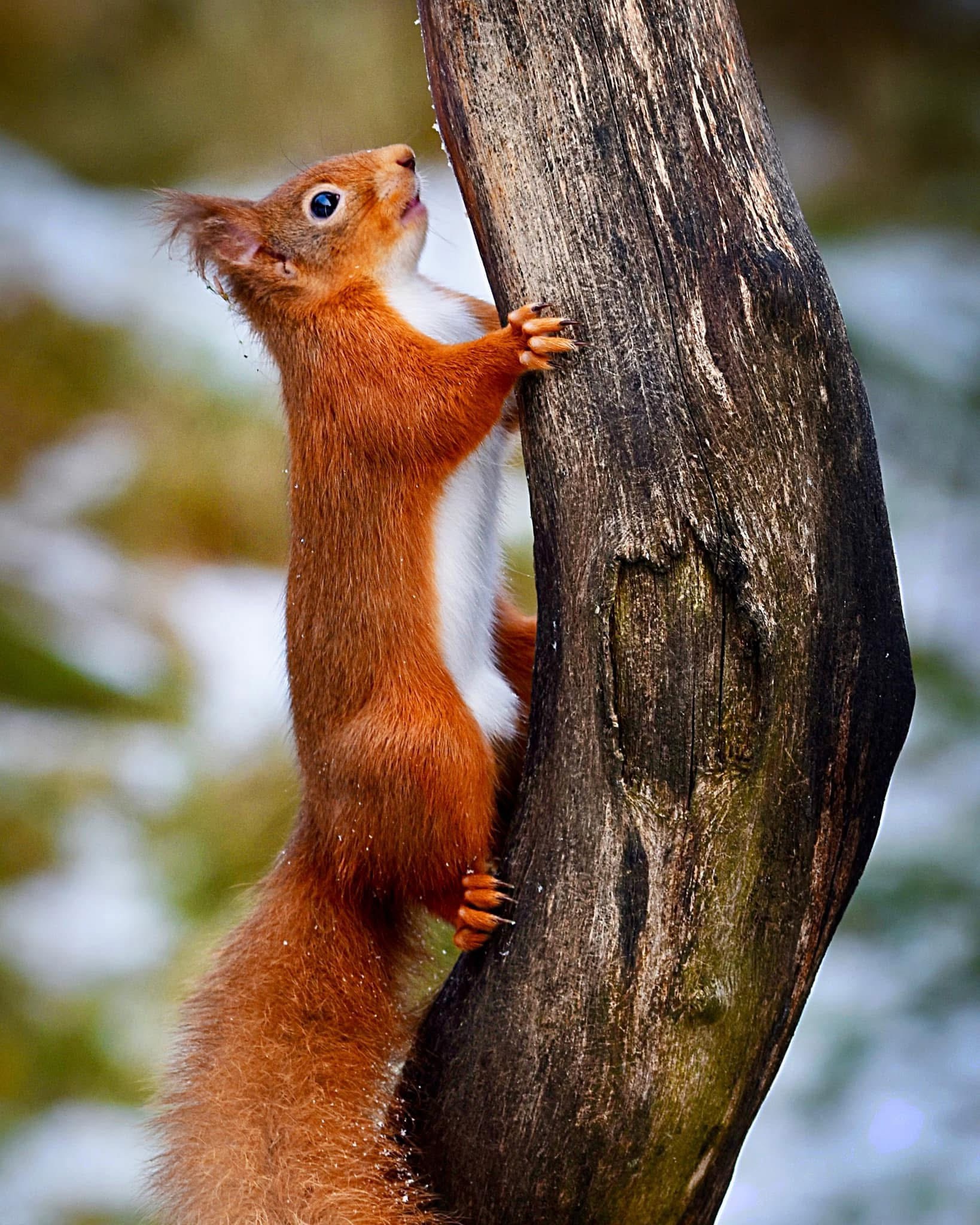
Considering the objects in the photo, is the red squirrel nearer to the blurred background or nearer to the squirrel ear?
the squirrel ear

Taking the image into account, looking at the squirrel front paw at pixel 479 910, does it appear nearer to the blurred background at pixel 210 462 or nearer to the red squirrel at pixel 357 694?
the red squirrel at pixel 357 694

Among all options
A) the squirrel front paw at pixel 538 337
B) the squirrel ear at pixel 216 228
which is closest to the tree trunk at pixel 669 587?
the squirrel front paw at pixel 538 337

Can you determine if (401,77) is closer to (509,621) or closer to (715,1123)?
(509,621)

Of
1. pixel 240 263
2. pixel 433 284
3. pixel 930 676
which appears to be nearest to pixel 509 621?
pixel 433 284

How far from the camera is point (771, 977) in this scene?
174 cm

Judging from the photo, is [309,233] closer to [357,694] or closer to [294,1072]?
[357,694]

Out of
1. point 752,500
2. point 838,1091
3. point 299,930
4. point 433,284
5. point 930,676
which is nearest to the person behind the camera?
point 752,500

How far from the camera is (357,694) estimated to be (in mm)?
1966

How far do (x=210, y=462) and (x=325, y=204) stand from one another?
181 cm

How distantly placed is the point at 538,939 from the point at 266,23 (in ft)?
10.1

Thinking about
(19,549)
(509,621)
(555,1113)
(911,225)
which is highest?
(911,225)

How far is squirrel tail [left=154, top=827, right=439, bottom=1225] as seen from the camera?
1799 mm

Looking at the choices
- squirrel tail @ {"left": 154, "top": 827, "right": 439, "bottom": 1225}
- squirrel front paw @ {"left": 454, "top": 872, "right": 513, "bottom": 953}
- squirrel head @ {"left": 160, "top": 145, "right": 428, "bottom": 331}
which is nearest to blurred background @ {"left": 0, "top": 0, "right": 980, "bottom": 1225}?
squirrel head @ {"left": 160, "top": 145, "right": 428, "bottom": 331}

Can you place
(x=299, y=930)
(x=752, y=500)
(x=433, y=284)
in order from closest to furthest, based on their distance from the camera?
(x=752, y=500) → (x=299, y=930) → (x=433, y=284)
